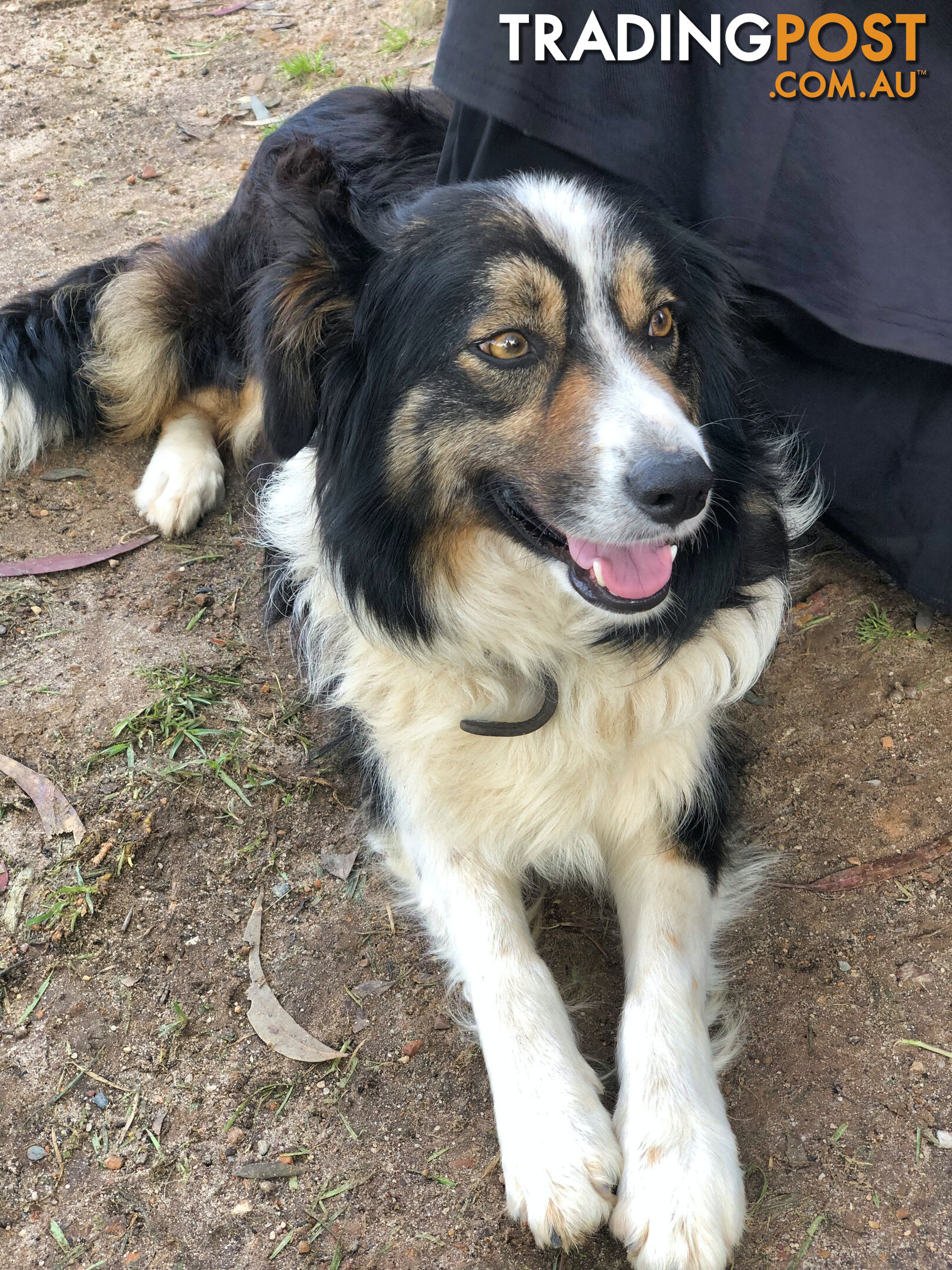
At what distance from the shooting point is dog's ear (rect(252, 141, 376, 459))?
233 cm

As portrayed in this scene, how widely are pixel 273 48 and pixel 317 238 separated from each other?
5337mm

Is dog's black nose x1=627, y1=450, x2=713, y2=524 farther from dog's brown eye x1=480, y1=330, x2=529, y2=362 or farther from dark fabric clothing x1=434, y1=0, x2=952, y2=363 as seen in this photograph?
dark fabric clothing x1=434, y1=0, x2=952, y2=363

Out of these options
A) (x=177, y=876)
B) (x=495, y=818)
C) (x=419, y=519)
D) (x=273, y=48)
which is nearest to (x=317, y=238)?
(x=419, y=519)

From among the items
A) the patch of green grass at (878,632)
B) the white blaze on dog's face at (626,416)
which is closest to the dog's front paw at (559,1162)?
the white blaze on dog's face at (626,416)

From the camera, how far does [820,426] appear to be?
3.27 metres

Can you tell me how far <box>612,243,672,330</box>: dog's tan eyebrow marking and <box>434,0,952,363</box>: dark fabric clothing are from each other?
645 mm

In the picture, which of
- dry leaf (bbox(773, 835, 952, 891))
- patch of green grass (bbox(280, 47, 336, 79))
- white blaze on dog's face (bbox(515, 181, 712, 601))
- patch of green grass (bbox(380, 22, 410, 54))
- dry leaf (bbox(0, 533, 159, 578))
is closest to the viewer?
white blaze on dog's face (bbox(515, 181, 712, 601))

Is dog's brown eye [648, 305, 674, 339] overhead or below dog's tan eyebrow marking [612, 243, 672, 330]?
below

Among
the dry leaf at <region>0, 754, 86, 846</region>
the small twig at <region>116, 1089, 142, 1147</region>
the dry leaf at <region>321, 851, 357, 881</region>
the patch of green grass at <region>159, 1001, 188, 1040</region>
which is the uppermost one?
the dry leaf at <region>321, 851, 357, 881</region>

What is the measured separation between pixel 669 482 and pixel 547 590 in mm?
503

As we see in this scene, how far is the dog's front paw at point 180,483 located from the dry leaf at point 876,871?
225 cm

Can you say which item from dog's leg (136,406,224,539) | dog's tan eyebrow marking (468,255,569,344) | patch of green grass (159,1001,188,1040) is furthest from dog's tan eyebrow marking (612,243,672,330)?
dog's leg (136,406,224,539)

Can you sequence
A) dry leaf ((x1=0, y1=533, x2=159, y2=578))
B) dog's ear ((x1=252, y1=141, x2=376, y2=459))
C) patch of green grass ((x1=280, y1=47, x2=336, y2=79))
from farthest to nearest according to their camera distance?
patch of green grass ((x1=280, y1=47, x2=336, y2=79))
dry leaf ((x1=0, y1=533, x2=159, y2=578))
dog's ear ((x1=252, y1=141, x2=376, y2=459))

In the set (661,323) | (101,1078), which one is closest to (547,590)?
(661,323)
